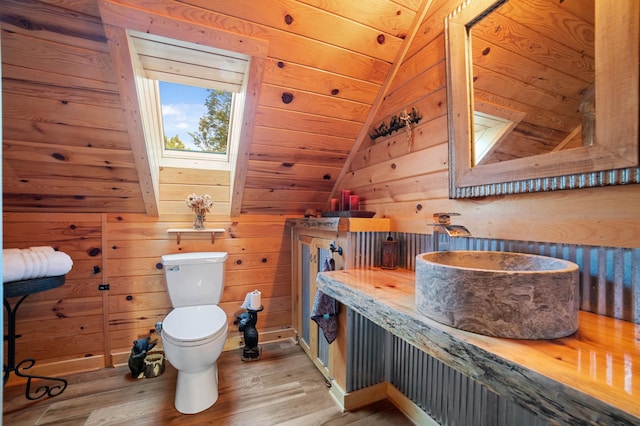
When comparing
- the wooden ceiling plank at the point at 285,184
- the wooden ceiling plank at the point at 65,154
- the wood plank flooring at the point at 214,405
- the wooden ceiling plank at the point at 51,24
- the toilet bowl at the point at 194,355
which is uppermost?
the wooden ceiling plank at the point at 51,24

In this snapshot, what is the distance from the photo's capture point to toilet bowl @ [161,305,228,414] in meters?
1.46

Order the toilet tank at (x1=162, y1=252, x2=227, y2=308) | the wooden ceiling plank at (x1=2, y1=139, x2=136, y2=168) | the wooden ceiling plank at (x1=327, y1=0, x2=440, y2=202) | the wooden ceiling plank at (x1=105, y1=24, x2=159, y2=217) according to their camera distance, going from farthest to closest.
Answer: the toilet tank at (x1=162, y1=252, x2=227, y2=308) → the wooden ceiling plank at (x1=2, y1=139, x2=136, y2=168) → the wooden ceiling plank at (x1=327, y1=0, x2=440, y2=202) → the wooden ceiling plank at (x1=105, y1=24, x2=159, y2=217)

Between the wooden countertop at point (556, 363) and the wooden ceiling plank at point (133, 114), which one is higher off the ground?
the wooden ceiling plank at point (133, 114)

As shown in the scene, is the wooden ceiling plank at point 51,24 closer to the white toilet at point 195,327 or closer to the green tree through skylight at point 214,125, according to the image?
the green tree through skylight at point 214,125

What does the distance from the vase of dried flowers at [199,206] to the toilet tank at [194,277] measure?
0.25m

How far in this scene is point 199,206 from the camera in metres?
2.08

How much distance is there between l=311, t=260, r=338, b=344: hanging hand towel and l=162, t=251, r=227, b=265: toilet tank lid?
0.87m

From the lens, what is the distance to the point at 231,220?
2.29 m

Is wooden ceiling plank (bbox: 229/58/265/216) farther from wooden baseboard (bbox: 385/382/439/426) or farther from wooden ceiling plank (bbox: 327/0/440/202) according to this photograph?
wooden baseboard (bbox: 385/382/439/426)

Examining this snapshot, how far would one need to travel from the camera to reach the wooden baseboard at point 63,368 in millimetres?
1800

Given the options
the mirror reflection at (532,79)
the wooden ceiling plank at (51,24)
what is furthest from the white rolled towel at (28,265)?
the mirror reflection at (532,79)

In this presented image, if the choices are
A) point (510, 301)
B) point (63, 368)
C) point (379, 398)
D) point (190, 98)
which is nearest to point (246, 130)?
point (190, 98)

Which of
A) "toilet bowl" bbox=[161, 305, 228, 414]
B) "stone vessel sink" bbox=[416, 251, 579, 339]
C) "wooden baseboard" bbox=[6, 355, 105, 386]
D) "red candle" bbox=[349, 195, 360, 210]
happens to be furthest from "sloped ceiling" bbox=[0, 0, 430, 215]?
"stone vessel sink" bbox=[416, 251, 579, 339]

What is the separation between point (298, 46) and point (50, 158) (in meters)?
1.65
